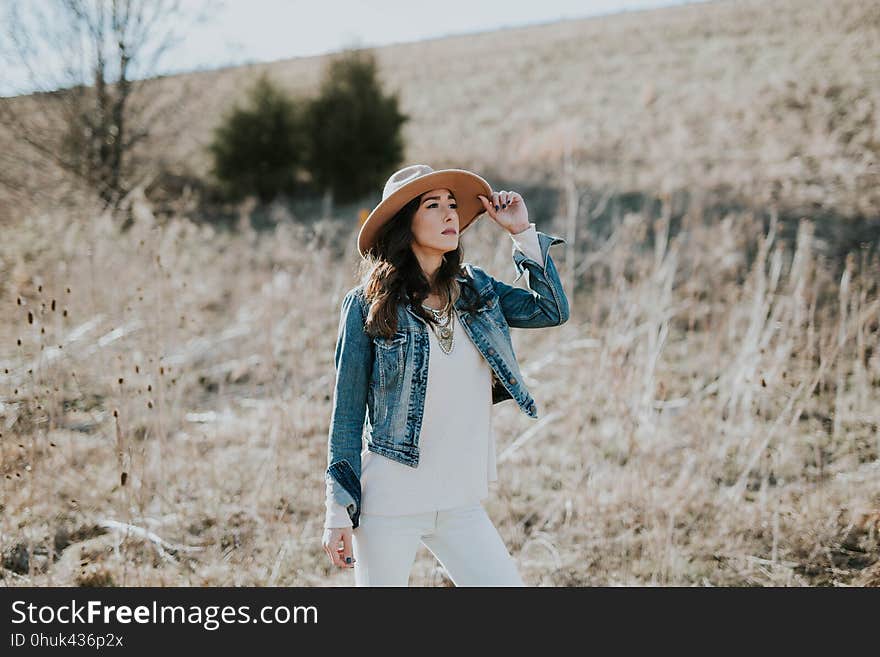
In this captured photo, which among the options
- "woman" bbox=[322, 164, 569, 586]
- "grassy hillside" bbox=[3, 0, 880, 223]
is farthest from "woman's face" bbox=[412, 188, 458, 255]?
"grassy hillside" bbox=[3, 0, 880, 223]

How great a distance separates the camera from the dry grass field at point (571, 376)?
3508 millimetres

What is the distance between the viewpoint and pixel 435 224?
205 cm

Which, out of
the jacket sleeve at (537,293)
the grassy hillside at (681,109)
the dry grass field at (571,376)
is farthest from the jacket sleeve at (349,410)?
the grassy hillside at (681,109)

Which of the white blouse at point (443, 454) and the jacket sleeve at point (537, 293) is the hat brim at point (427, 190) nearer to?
the jacket sleeve at point (537, 293)

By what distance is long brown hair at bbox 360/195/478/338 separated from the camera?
1.96 meters

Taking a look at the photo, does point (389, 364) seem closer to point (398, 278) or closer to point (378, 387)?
point (378, 387)

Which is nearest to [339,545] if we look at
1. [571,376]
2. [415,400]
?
[415,400]

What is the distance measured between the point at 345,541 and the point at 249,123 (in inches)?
468

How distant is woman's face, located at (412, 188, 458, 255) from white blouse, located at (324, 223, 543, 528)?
204 millimetres

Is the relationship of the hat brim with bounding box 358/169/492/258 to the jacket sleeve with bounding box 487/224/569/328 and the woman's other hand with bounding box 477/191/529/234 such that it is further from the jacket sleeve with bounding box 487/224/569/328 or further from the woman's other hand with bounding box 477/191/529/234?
the jacket sleeve with bounding box 487/224/569/328

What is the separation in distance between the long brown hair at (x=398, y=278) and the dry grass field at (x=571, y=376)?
147cm
